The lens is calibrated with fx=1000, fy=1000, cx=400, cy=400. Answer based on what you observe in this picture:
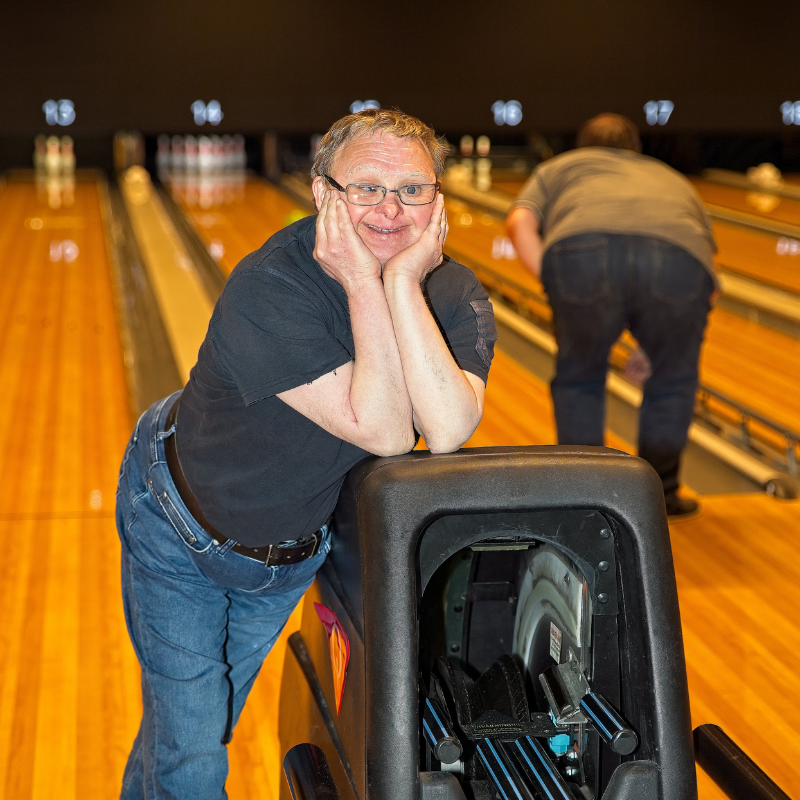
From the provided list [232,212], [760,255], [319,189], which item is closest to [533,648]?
[319,189]

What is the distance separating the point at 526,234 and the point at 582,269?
0.26 meters

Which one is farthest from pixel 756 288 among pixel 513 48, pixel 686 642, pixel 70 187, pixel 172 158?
pixel 172 158

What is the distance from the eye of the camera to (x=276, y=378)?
3.36 feet

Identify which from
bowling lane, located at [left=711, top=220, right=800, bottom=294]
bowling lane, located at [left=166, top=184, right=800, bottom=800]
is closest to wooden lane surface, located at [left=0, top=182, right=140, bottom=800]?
bowling lane, located at [left=166, top=184, right=800, bottom=800]

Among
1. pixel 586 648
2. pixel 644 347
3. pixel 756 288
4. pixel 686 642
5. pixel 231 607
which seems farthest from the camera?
pixel 756 288

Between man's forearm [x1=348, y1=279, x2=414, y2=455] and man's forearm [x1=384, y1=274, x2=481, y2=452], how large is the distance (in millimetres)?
11

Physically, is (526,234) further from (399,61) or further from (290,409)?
(399,61)

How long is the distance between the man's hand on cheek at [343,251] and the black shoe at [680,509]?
177 centimetres

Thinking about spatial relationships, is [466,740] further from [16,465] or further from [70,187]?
[70,187]

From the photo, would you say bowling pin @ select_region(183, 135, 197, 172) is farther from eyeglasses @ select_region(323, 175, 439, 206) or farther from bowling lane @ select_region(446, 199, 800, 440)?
eyeglasses @ select_region(323, 175, 439, 206)

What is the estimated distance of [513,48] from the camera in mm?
8516

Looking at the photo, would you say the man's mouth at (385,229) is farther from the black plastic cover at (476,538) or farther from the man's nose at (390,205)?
the black plastic cover at (476,538)

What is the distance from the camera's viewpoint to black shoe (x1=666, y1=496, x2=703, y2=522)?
261cm

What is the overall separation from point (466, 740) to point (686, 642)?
1026 mm
